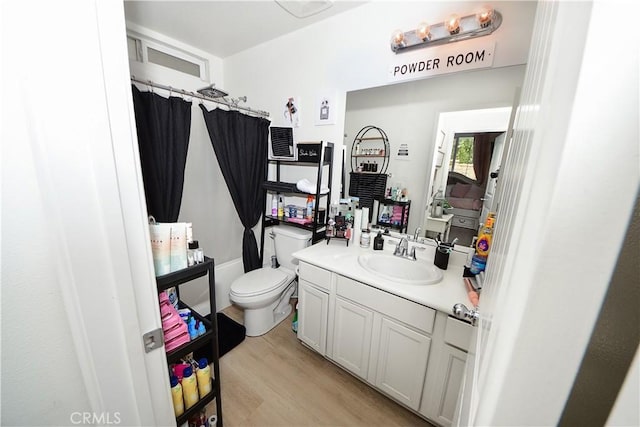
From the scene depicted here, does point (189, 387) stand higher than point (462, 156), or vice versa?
point (462, 156)

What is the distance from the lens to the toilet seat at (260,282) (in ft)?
5.58

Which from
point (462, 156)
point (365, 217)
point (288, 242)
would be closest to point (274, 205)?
point (288, 242)

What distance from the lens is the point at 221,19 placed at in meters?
1.65

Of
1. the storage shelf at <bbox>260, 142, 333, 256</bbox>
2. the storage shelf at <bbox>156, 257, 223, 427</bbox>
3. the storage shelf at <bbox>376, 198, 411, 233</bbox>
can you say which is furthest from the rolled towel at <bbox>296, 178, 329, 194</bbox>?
the storage shelf at <bbox>156, 257, 223, 427</bbox>

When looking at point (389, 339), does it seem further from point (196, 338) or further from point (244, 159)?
point (244, 159)

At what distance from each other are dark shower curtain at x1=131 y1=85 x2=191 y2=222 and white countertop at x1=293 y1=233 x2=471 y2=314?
1078mm

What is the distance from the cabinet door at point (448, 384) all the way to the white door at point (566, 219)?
92 cm

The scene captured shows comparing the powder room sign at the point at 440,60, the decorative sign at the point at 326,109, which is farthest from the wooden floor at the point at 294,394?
the powder room sign at the point at 440,60

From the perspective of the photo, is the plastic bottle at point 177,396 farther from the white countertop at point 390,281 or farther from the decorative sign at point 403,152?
the decorative sign at point 403,152

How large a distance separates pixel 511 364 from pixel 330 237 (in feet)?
4.92

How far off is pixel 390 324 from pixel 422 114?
1319mm

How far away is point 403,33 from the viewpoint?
1334 millimetres

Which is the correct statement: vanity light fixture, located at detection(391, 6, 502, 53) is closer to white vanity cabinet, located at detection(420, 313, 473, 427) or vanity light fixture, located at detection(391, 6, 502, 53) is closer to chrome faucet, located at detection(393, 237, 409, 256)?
chrome faucet, located at detection(393, 237, 409, 256)

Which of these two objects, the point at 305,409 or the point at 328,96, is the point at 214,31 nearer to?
the point at 328,96
